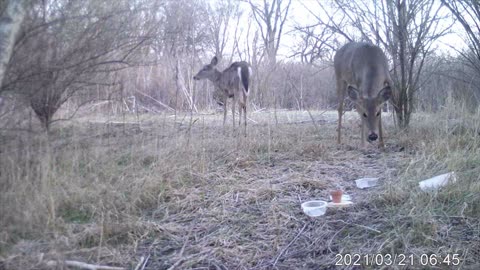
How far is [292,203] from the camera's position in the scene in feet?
15.4

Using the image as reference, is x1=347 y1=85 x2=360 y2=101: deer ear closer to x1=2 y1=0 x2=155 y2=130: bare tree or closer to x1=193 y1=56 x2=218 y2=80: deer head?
x1=2 y1=0 x2=155 y2=130: bare tree

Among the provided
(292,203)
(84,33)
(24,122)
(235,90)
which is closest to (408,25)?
(235,90)

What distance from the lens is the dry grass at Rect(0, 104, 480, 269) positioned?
3602 millimetres

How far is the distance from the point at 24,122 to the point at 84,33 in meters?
1.10

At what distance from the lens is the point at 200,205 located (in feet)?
15.2

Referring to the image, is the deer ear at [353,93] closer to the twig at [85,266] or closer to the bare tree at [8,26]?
the bare tree at [8,26]

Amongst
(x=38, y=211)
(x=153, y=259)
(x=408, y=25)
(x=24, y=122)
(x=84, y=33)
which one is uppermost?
(x=408, y=25)

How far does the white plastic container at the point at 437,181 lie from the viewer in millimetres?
4551

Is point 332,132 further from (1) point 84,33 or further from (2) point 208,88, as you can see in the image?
(2) point 208,88

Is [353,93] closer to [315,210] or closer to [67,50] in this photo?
[315,210]
